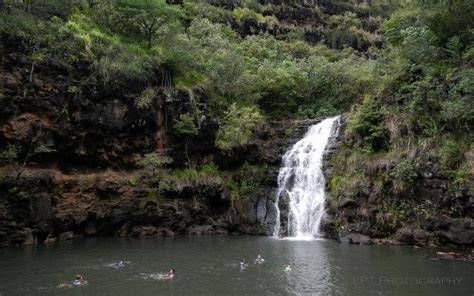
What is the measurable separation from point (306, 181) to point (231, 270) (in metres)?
15.6

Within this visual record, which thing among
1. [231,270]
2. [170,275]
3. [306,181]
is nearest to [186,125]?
[306,181]

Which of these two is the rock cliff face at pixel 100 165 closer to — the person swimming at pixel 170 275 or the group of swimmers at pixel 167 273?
the group of swimmers at pixel 167 273

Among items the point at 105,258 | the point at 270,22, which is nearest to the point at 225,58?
the point at 105,258

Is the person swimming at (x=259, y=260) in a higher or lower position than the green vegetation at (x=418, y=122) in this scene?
lower

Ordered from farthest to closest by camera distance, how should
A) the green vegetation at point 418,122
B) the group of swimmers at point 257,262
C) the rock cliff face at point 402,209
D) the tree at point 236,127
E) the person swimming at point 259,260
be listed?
the tree at point 236,127 < the green vegetation at point 418,122 < the rock cliff face at point 402,209 < the person swimming at point 259,260 < the group of swimmers at point 257,262

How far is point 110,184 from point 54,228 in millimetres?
5286

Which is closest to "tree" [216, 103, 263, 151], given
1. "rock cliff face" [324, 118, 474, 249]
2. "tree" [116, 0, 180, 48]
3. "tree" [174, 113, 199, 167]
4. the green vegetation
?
"tree" [174, 113, 199, 167]

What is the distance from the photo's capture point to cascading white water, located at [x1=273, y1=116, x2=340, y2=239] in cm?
3419

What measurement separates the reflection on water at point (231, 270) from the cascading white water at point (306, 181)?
397 centimetres

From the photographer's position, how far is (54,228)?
104 feet

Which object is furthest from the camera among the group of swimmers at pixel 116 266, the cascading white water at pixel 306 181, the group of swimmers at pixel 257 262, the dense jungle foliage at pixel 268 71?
the cascading white water at pixel 306 181

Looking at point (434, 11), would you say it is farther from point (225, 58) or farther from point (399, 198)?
point (225, 58)

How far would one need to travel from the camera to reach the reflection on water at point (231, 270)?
19094 mm

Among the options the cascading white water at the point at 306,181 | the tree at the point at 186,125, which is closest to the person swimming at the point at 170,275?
the cascading white water at the point at 306,181
